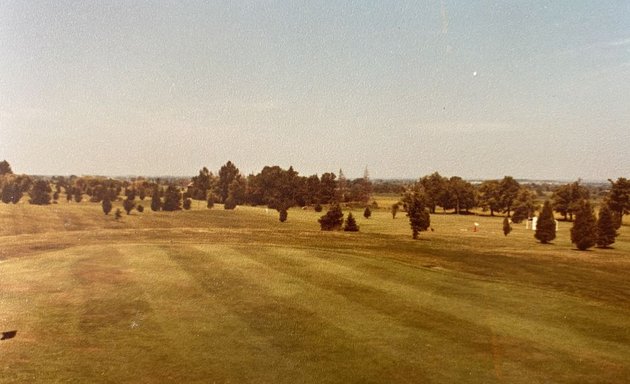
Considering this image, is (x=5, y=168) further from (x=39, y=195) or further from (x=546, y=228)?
(x=546, y=228)

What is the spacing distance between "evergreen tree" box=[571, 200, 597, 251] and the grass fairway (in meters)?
12.9

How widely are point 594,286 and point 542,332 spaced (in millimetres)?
14964

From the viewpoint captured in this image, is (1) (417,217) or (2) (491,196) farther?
(2) (491,196)

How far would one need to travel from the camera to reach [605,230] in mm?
59219

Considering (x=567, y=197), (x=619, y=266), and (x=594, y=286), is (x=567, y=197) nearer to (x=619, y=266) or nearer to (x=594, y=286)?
(x=619, y=266)

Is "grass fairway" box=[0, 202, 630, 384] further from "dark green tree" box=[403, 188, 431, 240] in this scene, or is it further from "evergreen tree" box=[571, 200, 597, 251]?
"dark green tree" box=[403, 188, 431, 240]

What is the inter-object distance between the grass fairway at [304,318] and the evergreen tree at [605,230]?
16.9 m

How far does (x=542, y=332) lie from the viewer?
68.6 ft

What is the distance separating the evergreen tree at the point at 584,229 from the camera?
56.3 m

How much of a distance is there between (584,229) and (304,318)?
47794 millimetres

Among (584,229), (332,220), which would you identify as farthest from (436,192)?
(584,229)

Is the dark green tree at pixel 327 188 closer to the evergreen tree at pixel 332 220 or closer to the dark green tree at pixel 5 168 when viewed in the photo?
the evergreen tree at pixel 332 220

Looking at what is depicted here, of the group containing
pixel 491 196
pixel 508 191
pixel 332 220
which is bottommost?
pixel 332 220

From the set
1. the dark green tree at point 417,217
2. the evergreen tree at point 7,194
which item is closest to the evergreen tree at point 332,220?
the dark green tree at point 417,217
